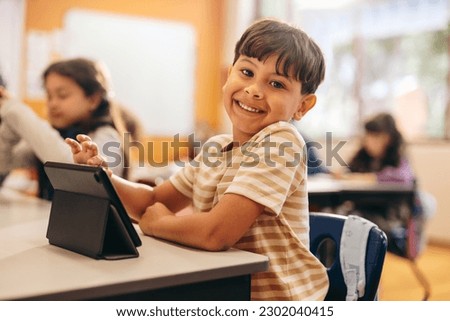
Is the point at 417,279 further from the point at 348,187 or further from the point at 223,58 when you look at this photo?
the point at 223,58

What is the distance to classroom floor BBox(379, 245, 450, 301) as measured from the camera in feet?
11.6

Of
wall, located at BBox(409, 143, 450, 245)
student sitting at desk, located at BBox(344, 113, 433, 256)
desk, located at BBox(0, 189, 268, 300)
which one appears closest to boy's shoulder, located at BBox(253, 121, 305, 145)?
desk, located at BBox(0, 189, 268, 300)

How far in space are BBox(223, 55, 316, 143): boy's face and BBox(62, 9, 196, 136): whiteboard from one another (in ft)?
15.9

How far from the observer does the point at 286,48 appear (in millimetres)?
1258

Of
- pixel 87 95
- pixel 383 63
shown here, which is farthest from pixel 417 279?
pixel 87 95

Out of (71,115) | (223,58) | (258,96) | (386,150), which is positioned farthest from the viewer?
(223,58)

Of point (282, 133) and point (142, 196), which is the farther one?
point (142, 196)

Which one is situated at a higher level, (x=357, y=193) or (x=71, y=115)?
(x=71, y=115)

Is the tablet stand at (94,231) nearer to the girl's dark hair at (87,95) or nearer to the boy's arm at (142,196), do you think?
the boy's arm at (142,196)

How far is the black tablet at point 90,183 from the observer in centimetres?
103

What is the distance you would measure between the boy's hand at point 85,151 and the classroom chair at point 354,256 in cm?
60

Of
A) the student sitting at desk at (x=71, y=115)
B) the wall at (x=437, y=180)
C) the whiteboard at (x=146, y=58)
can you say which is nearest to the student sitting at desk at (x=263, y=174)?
the student sitting at desk at (x=71, y=115)

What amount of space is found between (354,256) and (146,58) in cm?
522

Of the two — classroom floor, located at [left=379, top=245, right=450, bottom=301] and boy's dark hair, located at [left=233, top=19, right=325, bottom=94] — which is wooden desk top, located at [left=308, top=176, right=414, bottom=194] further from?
boy's dark hair, located at [left=233, top=19, right=325, bottom=94]
